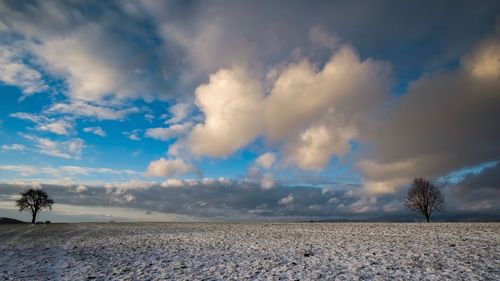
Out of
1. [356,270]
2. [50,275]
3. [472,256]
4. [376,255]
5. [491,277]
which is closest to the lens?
[491,277]

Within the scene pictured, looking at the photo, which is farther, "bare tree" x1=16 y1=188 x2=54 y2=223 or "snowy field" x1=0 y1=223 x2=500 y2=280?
"bare tree" x1=16 y1=188 x2=54 y2=223

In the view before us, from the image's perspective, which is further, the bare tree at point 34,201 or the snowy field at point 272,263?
the bare tree at point 34,201

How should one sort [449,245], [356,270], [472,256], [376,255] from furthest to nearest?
[449,245]
[376,255]
[472,256]
[356,270]

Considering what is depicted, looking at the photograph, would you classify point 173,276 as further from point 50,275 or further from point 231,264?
point 50,275

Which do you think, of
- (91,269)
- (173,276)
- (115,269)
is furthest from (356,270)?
(91,269)

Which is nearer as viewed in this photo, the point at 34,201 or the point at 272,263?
the point at 272,263

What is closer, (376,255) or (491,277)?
(491,277)

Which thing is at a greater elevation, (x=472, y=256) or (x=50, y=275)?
(x=472, y=256)

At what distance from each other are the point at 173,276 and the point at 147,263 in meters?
4.37

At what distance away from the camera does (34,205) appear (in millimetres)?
105188

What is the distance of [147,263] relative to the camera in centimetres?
1936

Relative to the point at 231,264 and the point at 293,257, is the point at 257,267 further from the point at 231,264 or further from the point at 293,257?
the point at 293,257

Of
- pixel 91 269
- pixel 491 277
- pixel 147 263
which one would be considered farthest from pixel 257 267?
pixel 491 277

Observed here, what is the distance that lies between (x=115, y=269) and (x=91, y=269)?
5.09 ft
